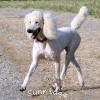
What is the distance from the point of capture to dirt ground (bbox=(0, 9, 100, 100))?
820cm

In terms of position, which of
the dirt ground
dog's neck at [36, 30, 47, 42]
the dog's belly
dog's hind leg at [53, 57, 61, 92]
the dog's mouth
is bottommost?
the dirt ground

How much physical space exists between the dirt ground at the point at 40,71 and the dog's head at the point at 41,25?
1109 mm

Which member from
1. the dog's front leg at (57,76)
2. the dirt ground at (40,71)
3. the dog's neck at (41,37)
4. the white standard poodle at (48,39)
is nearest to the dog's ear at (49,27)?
the white standard poodle at (48,39)

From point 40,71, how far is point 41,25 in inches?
93.3

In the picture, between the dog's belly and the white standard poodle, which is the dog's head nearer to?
the white standard poodle

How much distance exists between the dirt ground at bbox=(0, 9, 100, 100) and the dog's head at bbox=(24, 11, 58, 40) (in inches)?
43.7

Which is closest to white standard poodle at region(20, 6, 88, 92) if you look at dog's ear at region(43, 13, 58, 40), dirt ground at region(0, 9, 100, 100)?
dog's ear at region(43, 13, 58, 40)

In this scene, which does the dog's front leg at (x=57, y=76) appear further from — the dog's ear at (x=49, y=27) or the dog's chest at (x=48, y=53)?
the dog's ear at (x=49, y=27)

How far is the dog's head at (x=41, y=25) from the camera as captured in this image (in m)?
7.61

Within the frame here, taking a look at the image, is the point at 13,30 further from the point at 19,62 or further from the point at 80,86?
the point at 80,86

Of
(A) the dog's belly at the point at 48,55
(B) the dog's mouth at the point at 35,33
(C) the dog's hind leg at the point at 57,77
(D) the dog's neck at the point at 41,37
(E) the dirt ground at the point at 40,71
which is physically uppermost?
(B) the dog's mouth at the point at 35,33

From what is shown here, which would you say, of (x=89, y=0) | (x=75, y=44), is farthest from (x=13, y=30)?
(x=89, y=0)

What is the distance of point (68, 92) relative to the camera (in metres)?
8.39

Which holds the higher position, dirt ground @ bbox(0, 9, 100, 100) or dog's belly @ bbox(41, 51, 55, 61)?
dog's belly @ bbox(41, 51, 55, 61)
